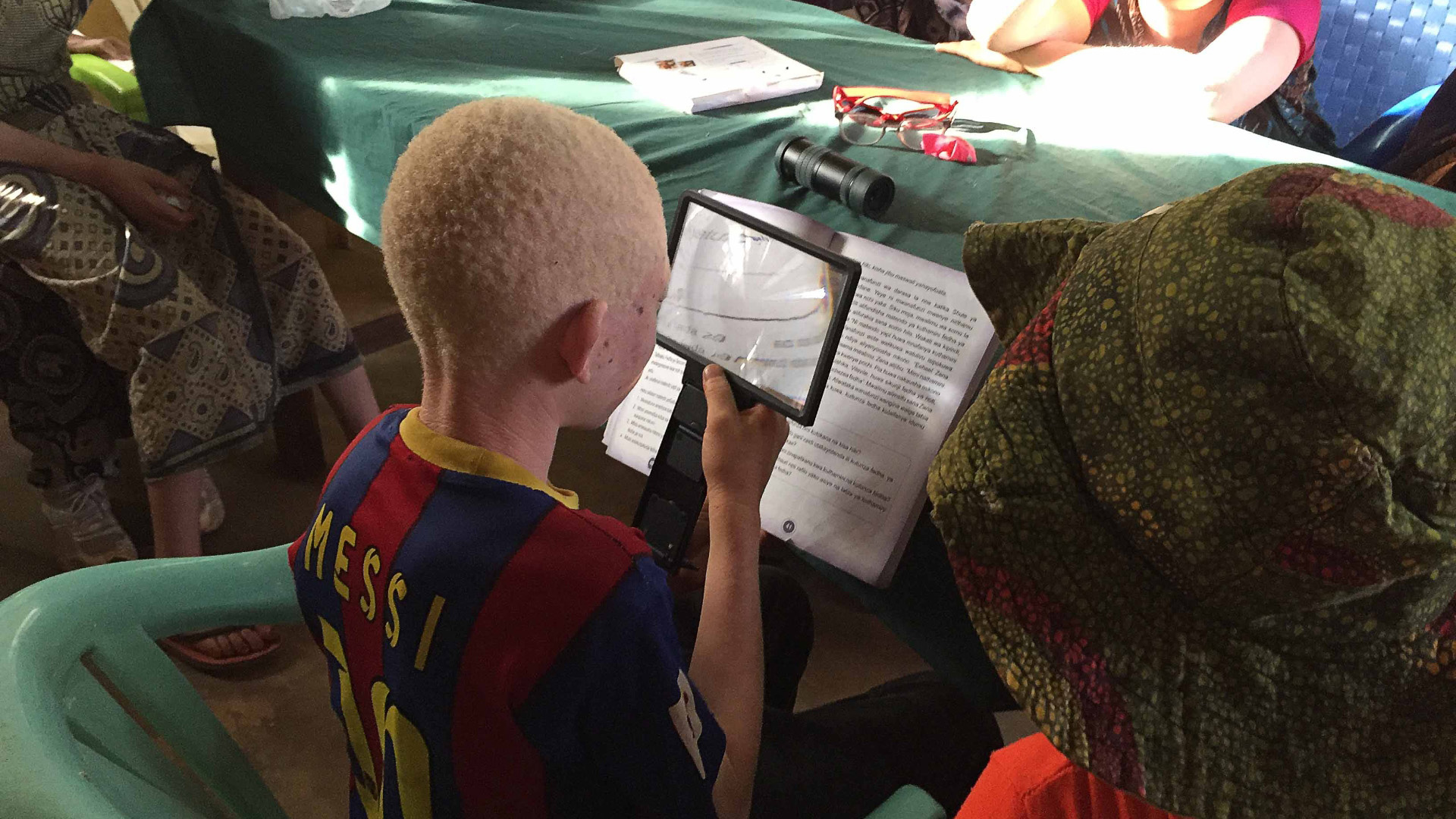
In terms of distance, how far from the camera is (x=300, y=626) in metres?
1.54

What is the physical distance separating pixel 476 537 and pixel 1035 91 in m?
1.16

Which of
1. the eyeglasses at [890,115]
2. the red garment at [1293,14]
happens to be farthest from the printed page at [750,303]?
the red garment at [1293,14]

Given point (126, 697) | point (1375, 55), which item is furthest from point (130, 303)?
point (1375, 55)

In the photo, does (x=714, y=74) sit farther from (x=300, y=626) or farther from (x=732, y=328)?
(x=300, y=626)

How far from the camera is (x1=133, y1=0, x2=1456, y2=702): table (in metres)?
1.03

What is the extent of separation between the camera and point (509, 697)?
1.83 feet

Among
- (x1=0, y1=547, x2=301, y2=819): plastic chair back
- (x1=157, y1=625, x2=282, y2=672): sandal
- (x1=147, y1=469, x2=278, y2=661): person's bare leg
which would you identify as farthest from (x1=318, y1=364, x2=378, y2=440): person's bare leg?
(x1=0, y1=547, x2=301, y2=819): plastic chair back

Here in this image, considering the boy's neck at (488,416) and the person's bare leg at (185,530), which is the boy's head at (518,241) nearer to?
the boy's neck at (488,416)

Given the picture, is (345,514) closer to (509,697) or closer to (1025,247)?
(509,697)

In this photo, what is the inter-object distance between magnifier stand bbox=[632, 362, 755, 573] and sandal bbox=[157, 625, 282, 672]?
929 mm

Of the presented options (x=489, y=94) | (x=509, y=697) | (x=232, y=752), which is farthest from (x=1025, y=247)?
(x=489, y=94)

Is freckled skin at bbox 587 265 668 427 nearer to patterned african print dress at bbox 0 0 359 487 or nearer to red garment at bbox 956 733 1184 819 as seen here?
red garment at bbox 956 733 1184 819

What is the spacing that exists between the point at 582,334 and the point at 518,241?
0.25 feet

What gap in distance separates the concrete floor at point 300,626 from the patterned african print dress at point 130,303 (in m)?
0.24
